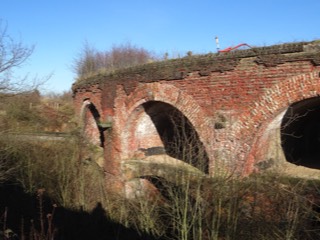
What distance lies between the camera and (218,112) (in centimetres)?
761

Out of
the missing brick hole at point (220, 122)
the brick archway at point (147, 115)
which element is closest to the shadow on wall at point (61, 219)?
the brick archway at point (147, 115)

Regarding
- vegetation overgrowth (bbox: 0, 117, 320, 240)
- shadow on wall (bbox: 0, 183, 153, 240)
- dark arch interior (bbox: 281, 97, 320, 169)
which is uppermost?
dark arch interior (bbox: 281, 97, 320, 169)

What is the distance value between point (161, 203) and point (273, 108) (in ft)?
10.3

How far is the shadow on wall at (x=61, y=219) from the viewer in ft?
28.4

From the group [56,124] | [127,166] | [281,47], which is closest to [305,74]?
[281,47]

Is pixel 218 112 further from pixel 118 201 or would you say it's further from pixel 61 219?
pixel 61 219

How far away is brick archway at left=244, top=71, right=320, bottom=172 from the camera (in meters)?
6.38

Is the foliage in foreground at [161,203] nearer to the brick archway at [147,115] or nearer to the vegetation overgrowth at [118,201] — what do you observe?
the vegetation overgrowth at [118,201]

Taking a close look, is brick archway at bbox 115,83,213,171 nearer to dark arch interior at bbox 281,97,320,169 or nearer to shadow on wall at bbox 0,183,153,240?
dark arch interior at bbox 281,97,320,169

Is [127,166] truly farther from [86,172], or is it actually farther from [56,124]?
[56,124]

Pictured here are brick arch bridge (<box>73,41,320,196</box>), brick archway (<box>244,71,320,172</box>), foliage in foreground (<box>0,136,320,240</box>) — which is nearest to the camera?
foliage in foreground (<box>0,136,320,240</box>)

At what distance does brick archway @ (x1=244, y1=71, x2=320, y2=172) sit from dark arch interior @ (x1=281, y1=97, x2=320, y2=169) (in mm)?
379

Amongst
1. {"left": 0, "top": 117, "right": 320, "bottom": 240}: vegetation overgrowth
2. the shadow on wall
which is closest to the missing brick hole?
{"left": 0, "top": 117, "right": 320, "bottom": 240}: vegetation overgrowth

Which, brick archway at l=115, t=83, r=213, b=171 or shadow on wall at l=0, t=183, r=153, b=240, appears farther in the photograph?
shadow on wall at l=0, t=183, r=153, b=240
